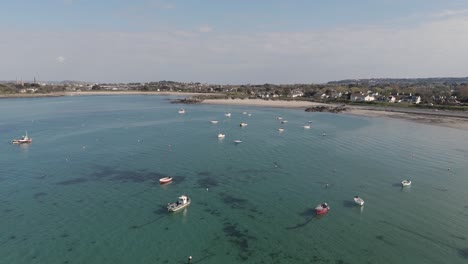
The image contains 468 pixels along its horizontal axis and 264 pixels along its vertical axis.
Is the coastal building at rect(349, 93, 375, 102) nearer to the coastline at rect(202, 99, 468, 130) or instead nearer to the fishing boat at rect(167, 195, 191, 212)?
the coastline at rect(202, 99, 468, 130)

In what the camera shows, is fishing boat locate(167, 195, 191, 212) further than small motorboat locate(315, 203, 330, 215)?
Yes

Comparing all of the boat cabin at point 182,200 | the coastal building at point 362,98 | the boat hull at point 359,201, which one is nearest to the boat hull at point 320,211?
the boat hull at point 359,201

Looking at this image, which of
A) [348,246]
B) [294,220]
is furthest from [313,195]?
[348,246]

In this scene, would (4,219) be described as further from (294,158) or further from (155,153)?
(294,158)

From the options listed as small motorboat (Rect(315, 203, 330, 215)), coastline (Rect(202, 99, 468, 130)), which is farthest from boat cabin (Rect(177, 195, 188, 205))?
coastline (Rect(202, 99, 468, 130))

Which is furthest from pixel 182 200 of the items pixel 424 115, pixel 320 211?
pixel 424 115

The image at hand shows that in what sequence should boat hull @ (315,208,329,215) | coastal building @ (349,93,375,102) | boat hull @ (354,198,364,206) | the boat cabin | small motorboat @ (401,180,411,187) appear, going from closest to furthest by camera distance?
boat hull @ (315,208,329,215) → the boat cabin → boat hull @ (354,198,364,206) → small motorboat @ (401,180,411,187) → coastal building @ (349,93,375,102)
